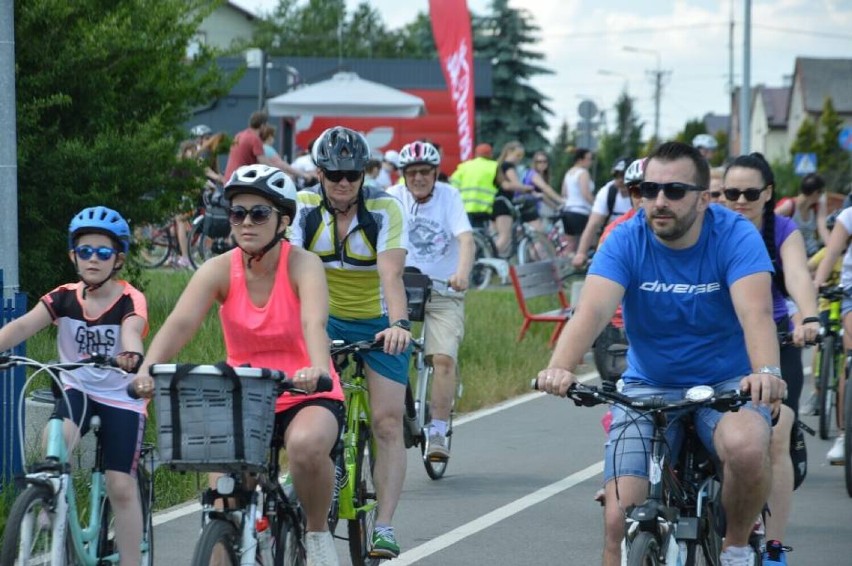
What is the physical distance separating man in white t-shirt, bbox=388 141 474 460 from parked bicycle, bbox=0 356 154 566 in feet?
13.0

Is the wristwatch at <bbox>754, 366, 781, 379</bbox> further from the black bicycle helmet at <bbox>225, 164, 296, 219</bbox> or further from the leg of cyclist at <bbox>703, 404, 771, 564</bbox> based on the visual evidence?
the black bicycle helmet at <bbox>225, 164, 296, 219</bbox>

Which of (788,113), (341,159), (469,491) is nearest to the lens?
(341,159)

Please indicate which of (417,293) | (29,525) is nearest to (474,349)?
(417,293)

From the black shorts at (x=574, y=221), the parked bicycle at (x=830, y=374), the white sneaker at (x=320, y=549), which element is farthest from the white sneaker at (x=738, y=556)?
the black shorts at (x=574, y=221)

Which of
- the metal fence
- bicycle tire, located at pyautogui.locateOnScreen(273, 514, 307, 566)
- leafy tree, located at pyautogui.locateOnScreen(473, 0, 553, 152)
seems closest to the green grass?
the metal fence

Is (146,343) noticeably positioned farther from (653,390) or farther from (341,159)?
(653,390)

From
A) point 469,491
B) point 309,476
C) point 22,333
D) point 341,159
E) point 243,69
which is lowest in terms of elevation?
point 469,491

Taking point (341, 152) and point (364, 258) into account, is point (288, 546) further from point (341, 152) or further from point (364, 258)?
point (341, 152)

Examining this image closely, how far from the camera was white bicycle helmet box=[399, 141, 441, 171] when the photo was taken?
10055 mm

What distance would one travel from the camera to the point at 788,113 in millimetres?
125125

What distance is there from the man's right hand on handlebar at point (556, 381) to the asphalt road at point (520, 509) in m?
2.65

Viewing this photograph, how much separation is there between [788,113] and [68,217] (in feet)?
384

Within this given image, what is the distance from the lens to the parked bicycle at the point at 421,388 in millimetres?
8516

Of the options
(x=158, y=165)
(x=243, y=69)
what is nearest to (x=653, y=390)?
(x=158, y=165)
